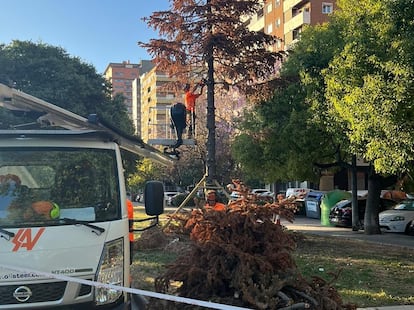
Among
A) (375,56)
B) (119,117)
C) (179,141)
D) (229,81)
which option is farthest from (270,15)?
(179,141)

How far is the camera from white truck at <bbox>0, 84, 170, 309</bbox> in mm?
4000

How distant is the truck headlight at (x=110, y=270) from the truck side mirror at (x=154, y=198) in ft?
1.51

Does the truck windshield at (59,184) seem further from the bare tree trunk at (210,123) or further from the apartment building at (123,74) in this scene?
the apartment building at (123,74)

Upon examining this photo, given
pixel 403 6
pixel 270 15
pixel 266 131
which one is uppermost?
pixel 270 15

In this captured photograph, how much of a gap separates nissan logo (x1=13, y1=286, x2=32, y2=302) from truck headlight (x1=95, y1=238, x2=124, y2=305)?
1.75ft

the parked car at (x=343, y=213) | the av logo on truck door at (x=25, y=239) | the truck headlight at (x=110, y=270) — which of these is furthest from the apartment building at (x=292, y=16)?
the av logo on truck door at (x=25, y=239)

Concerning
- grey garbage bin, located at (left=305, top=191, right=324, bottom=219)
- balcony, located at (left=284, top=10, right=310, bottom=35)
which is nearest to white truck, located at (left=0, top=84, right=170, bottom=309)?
grey garbage bin, located at (left=305, top=191, right=324, bottom=219)

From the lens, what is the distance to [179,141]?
762 centimetres

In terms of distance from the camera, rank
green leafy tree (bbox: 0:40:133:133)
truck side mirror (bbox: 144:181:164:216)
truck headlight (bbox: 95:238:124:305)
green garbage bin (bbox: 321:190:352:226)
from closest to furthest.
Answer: truck headlight (bbox: 95:238:124:305) < truck side mirror (bbox: 144:181:164:216) < green garbage bin (bbox: 321:190:352:226) < green leafy tree (bbox: 0:40:133:133)

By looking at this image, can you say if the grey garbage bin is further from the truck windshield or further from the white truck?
the truck windshield

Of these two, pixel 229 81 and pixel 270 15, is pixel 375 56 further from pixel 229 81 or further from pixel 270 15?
pixel 270 15

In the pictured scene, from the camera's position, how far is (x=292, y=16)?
52.8m

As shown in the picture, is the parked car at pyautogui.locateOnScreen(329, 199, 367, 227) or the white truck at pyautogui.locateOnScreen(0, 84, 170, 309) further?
the parked car at pyautogui.locateOnScreen(329, 199, 367, 227)

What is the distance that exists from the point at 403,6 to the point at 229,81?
270 inches
